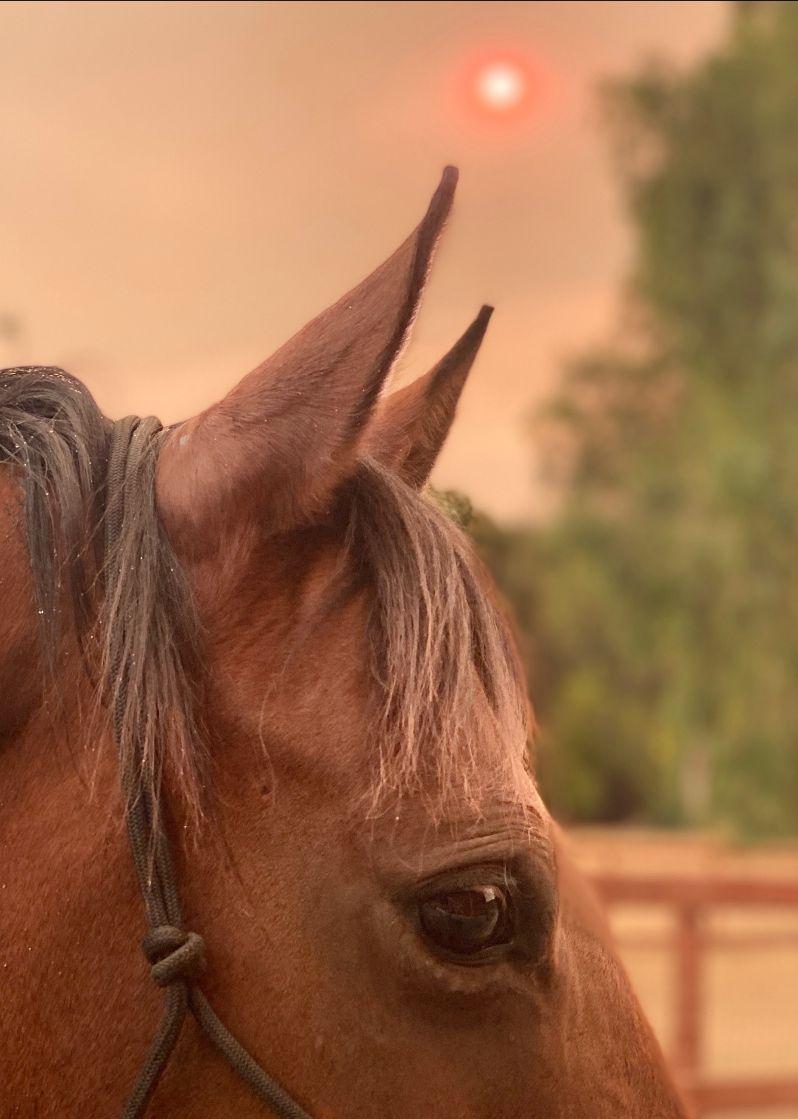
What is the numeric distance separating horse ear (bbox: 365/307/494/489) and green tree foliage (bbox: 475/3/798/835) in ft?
36.5

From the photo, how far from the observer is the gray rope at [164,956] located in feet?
4.21

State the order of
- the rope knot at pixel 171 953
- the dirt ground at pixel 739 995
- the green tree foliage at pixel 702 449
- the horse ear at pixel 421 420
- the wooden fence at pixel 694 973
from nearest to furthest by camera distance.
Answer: the rope knot at pixel 171 953
the horse ear at pixel 421 420
the wooden fence at pixel 694 973
the dirt ground at pixel 739 995
the green tree foliage at pixel 702 449

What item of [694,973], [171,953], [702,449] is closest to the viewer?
[171,953]

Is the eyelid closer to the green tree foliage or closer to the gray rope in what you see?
the gray rope

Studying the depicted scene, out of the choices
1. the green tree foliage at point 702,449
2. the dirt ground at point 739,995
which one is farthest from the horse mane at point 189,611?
the green tree foliage at point 702,449

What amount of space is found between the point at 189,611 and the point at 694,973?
565 cm

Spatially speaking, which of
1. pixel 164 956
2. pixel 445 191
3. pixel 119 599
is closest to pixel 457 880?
pixel 164 956

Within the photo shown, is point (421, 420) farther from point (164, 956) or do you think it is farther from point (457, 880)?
point (164, 956)

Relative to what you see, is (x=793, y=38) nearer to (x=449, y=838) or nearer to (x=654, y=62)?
(x=654, y=62)

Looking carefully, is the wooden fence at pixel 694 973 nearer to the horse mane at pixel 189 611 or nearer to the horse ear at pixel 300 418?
the horse mane at pixel 189 611

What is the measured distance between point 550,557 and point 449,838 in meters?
17.5

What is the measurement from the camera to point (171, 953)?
1.29m

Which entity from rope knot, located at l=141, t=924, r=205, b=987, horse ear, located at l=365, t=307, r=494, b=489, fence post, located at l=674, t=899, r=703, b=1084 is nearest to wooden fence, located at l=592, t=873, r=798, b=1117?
fence post, located at l=674, t=899, r=703, b=1084

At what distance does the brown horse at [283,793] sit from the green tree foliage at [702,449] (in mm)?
11342
